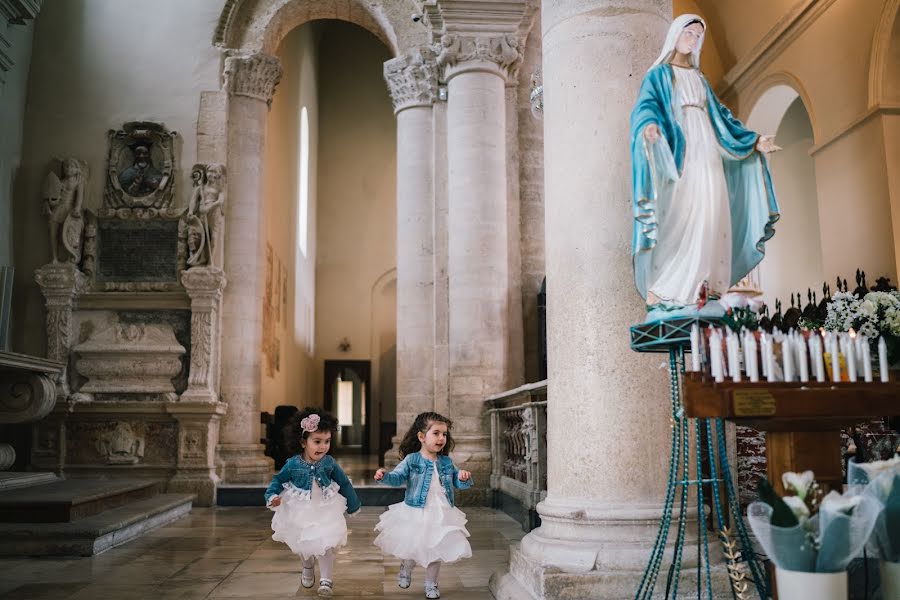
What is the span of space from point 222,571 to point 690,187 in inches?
161

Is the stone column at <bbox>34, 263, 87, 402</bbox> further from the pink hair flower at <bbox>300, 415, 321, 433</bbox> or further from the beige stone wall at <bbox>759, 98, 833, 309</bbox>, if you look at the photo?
the beige stone wall at <bbox>759, 98, 833, 309</bbox>

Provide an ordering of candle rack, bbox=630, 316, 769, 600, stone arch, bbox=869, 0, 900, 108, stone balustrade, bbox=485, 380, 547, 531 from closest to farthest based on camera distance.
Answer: candle rack, bbox=630, 316, 769, 600, stone balustrade, bbox=485, 380, 547, 531, stone arch, bbox=869, 0, 900, 108

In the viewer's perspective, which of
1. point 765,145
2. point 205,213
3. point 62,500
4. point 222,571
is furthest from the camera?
point 205,213

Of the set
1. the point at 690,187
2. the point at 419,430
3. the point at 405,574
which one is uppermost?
the point at 690,187

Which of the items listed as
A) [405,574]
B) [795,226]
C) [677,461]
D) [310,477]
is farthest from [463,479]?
[795,226]

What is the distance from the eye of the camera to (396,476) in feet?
15.7

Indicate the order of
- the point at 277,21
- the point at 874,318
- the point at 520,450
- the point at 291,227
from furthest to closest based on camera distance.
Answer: the point at 291,227 → the point at 277,21 → the point at 520,450 → the point at 874,318

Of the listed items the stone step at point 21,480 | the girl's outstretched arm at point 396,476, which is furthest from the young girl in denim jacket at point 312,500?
the stone step at point 21,480

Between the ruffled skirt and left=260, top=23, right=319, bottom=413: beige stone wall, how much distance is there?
8892 millimetres

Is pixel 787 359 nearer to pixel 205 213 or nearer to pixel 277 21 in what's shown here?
pixel 205 213

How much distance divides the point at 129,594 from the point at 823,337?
4.16 metres

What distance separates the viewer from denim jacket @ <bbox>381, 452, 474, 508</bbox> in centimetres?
485

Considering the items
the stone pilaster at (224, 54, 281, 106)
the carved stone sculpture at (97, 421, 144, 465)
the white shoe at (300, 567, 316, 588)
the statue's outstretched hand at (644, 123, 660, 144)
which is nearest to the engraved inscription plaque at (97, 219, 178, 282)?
the carved stone sculpture at (97, 421, 144, 465)

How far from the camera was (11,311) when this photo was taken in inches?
443
